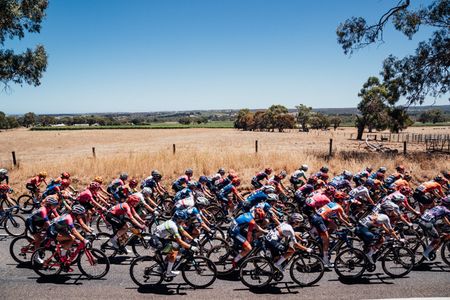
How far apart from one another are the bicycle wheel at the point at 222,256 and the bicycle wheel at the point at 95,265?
2211 millimetres

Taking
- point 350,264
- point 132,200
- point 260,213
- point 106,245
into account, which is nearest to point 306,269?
point 350,264

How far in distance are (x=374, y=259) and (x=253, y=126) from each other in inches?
4231

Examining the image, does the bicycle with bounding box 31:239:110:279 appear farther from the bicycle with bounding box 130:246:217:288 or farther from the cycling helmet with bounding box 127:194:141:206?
the cycling helmet with bounding box 127:194:141:206

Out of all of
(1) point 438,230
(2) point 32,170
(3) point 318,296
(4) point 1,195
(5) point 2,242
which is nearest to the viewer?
(3) point 318,296

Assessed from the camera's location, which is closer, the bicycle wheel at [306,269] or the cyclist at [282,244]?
the cyclist at [282,244]

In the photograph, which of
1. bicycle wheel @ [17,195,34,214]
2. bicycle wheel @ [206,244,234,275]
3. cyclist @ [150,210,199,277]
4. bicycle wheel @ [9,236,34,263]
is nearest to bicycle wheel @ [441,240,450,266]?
bicycle wheel @ [206,244,234,275]

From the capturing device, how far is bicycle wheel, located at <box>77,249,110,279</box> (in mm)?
6926

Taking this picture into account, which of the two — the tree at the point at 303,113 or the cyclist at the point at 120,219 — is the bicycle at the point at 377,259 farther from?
the tree at the point at 303,113

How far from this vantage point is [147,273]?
664 cm

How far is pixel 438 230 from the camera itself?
755cm

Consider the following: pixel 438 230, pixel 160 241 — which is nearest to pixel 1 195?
pixel 160 241

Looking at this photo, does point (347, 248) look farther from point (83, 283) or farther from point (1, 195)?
point (1, 195)

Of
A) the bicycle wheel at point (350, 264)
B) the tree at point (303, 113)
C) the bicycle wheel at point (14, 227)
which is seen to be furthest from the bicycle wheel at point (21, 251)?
the tree at point (303, 113)

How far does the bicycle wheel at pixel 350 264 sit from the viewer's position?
6902 mm
